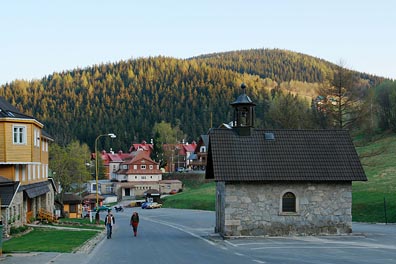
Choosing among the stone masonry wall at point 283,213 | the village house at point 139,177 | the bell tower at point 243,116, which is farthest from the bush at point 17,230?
the village house at point 139,177

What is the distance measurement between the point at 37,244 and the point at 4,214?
6505 millimetres

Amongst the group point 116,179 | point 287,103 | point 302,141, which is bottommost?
point 116,179

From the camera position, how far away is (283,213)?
28.8m

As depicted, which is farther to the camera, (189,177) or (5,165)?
(189,177)

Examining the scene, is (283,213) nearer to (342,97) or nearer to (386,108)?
(342,97)

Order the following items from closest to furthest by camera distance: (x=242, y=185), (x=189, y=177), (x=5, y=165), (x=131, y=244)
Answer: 1. (x=131, y=244)
2. (x=242, y=185)
3. (x=5, y=165)
4. (x=189, y=177)

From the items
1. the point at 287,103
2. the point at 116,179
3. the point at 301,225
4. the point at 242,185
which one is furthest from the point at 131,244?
the point at 116,179

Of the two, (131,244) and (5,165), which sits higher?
(5,165)

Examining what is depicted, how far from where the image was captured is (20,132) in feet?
113

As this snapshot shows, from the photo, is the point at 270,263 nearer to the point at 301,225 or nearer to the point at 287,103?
the point at 301,225

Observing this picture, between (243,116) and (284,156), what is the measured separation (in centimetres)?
356

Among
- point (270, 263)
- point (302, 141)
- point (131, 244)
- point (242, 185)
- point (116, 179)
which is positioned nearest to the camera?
point (270, 263)

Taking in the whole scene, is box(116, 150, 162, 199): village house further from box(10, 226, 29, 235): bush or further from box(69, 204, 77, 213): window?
box(10, 226, 29, 235): bush

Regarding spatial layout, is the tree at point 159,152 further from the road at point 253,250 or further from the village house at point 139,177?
the road at point 253,250
